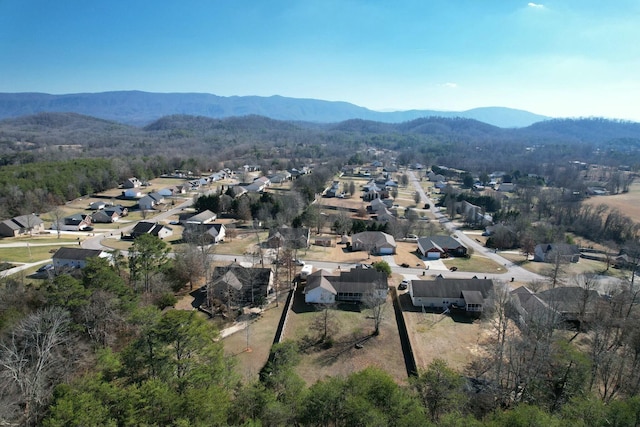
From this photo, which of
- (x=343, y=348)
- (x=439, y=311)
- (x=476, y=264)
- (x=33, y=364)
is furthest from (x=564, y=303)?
(x=33, y=364)

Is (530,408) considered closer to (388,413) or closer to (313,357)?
(388,413)

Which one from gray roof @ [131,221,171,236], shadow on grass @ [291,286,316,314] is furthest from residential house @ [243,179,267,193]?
shadow on grass @ [291,286,316,314]

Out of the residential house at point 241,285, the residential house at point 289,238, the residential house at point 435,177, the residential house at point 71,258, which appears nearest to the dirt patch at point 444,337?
the residential house at point 241,285

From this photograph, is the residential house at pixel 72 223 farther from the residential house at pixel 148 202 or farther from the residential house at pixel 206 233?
the residential house at pixel 206 233

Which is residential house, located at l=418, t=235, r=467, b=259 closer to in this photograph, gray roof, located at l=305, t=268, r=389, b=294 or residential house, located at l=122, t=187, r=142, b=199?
gray roof, located at l=305, t=268, r=389, b=294

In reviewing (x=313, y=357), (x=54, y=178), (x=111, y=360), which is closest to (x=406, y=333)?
(x=313, y=357)

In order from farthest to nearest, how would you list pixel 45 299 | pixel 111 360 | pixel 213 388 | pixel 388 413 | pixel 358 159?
pixel 358 159 → pixel 45 299 → pixel 111 360 → pixel 213 388 → pixel 388 413

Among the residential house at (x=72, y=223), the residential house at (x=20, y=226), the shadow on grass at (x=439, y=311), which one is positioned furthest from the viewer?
the residential house at (x=72, y=223)
